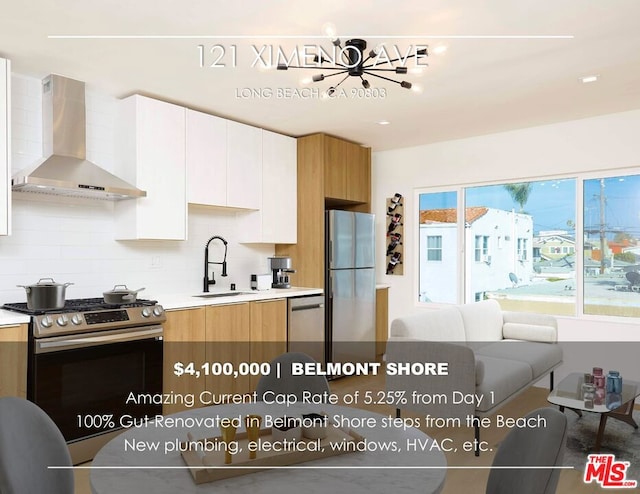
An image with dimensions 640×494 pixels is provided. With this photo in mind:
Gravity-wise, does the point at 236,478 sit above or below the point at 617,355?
above

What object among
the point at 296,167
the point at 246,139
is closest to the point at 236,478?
the point at 246,139

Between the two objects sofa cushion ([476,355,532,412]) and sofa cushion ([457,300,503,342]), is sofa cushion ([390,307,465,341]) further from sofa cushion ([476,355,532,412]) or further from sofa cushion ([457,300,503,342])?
sofa cushion ([476,355,532,412])

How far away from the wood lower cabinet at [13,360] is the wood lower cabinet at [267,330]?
5.72 feet

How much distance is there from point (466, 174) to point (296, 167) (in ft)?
6.13

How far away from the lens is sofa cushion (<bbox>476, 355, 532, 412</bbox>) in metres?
3.13

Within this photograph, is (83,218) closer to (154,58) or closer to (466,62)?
(154,58)

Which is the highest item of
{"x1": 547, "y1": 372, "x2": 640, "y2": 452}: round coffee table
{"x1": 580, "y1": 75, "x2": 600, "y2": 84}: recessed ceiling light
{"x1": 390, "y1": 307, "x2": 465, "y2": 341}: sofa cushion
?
{"x1": 580, "y1": 75, "x2": 600, "y2": 84}: recessed ceiling light

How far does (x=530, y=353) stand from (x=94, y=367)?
3.38 metres

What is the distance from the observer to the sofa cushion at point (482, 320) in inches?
170

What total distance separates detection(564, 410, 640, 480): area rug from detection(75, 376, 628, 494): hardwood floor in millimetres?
221

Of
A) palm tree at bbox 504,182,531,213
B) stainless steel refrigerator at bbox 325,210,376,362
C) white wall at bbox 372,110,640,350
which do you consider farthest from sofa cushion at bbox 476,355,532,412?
palm tree at bbox 504,182,531,213

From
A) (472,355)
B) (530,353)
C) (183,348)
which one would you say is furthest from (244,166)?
(530,353)

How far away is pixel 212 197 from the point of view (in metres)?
4.23

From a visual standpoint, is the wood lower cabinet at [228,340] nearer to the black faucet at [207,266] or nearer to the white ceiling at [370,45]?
the black faucet at [207,266]
